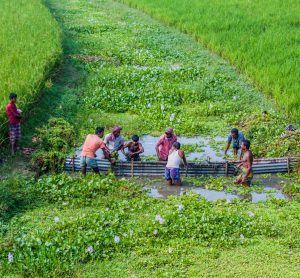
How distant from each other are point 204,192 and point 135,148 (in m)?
1.60

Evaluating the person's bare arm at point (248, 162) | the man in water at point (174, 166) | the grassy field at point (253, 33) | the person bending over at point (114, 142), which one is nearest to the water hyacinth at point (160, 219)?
the man in water at point (174, 166)

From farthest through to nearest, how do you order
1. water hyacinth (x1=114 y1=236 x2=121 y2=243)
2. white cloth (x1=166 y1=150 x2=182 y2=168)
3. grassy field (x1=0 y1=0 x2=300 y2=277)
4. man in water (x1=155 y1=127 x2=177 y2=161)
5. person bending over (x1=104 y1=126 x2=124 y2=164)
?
1. person bending over (x1=104 y1=126 x2=124 y2=164)
2. man in water (x1=155 y1=127 x2=177 y2=161)
3. white cloth (x1=166 y1=150 x2=182 y2=168)
4. water hyacinth (x1=114 y1=236 x2=121 y2=243)
5. grassy field (x1=0 y1=0 x2=300 y2=277)

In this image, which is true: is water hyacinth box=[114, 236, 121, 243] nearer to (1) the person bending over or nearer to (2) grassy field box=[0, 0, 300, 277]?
(2) grassy field box=[0, 0, 300, 277]

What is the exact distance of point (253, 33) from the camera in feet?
62.0

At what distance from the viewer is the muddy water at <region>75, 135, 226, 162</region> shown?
10.6 metres

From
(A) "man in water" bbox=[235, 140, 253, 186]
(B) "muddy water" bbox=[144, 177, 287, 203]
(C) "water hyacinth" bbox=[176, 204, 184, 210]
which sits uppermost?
(A) "man in water" bbox=[235, 140, 253, 186]

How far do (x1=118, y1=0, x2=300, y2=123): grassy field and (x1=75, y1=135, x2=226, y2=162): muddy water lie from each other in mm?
1953

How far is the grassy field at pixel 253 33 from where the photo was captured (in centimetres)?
1381

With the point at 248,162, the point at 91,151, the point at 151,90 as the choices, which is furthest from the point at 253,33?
the point at 91,151

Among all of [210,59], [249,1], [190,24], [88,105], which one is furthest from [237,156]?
[249,1]

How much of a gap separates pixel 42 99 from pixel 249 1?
14.3 meters

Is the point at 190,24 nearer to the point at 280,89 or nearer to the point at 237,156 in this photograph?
the point at 280,89

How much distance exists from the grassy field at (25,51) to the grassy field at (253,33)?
16.0 feet

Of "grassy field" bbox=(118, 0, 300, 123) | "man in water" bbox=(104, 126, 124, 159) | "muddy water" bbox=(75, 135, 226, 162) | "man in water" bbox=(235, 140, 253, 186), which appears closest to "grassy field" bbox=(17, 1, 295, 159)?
"muddy water" bbox=(75, 135, 226, 162)
